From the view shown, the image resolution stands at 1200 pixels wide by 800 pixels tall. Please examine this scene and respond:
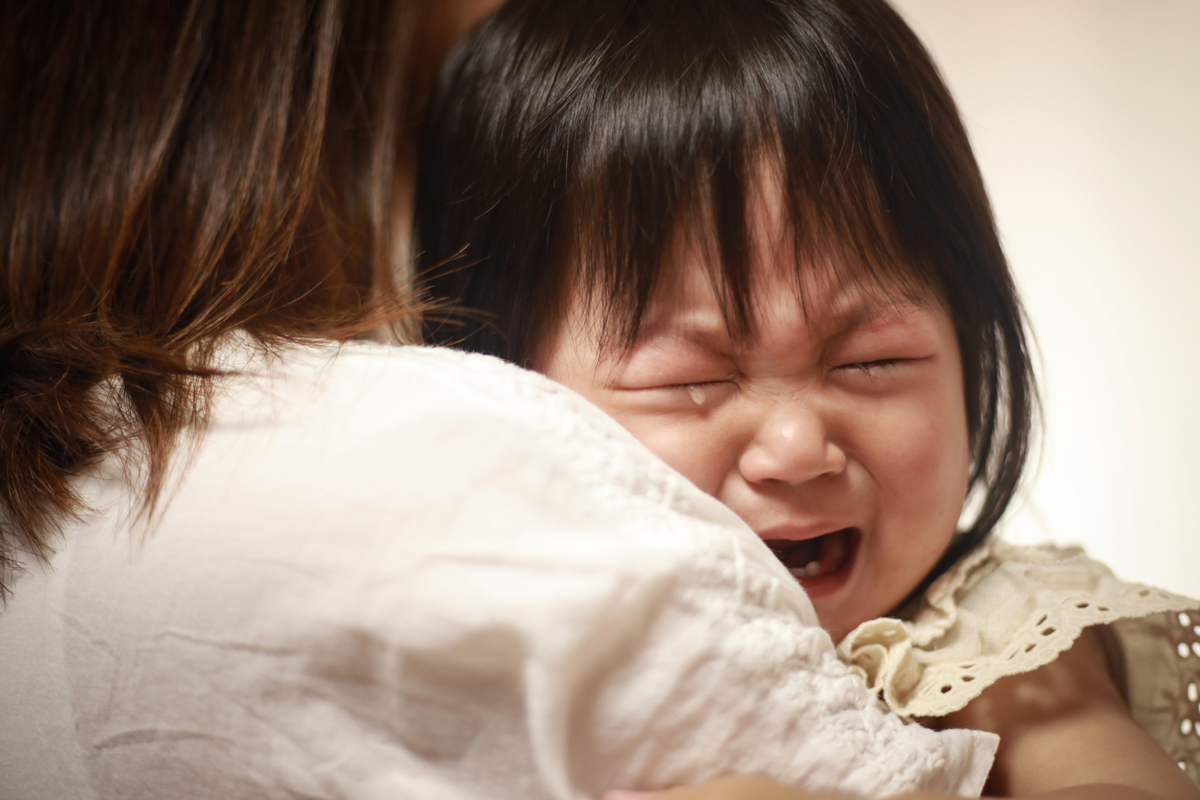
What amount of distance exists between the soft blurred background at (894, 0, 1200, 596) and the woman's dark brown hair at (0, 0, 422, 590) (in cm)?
85

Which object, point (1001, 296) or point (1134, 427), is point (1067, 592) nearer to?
point (1001, 296)

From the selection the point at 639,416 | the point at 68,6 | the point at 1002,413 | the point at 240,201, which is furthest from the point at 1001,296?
the point at 68,6

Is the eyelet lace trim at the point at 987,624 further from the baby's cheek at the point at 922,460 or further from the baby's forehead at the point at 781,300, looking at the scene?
the baby's forehead at the point at 781,300

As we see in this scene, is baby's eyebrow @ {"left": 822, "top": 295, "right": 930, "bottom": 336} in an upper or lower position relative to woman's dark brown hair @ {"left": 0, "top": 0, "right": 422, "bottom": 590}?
lower

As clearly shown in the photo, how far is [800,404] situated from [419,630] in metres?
0.31

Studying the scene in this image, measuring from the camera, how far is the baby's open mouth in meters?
0.58

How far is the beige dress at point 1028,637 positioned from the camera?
50 centimetres

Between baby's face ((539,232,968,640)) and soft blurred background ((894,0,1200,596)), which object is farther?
soft blurred background ((894,0,1200,596))

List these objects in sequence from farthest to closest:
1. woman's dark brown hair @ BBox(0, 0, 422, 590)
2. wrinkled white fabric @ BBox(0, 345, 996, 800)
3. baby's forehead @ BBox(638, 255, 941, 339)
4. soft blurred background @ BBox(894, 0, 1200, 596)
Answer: soft blurred background @ BBox(894, 0, 1200, 596) < baby's forehead @ BBox(638, 255, 941, 339) < woman's dark brown hair @ BBox(0, 0, 422, 590) < wrinkled white fabric @ BBox(0, 345, 996, 800)

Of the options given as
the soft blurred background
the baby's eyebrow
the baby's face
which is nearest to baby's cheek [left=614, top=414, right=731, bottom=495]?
the baby's face

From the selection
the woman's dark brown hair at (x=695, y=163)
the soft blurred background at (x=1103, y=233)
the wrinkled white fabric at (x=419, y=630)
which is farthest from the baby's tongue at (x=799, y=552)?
the soft blurred background at (x=1103, y=233)

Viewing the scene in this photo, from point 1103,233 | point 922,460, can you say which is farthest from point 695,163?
point 1103,233

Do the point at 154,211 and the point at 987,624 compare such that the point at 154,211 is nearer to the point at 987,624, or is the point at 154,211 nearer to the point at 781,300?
the point at 781,300

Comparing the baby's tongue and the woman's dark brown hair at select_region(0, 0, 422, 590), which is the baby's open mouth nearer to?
the baby's tongue
